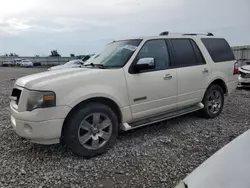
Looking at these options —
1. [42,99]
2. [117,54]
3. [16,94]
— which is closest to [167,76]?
[117,54]

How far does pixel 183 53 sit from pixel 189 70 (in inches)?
14.0

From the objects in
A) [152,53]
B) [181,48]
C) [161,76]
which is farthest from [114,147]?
[181,48]

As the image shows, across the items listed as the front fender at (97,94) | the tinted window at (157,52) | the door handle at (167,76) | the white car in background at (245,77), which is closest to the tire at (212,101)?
the door handle at (167,76)

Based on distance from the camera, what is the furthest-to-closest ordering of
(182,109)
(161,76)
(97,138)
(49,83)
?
1. (182,109)
2. (161,76)
3. (97,138)
4. (49,83)

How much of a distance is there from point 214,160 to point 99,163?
1992 mm

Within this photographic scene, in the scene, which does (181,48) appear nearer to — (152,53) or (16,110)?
(152,53)

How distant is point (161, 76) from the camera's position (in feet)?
14.4

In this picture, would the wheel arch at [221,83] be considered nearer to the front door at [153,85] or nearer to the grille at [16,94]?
the front door at [153,85]

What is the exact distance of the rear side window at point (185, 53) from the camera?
4.77 m

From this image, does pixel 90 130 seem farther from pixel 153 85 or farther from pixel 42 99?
pixel 153 85

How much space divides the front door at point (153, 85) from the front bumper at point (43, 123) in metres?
1.17

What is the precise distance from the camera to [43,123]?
3.31m

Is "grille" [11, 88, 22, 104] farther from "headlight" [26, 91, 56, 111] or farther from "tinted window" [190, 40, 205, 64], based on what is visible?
"tinted window" [190, 40, 205, 64]

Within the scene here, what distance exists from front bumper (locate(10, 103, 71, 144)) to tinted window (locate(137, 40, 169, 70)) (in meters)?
1.71
